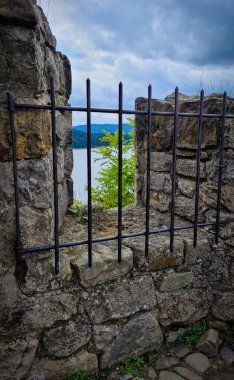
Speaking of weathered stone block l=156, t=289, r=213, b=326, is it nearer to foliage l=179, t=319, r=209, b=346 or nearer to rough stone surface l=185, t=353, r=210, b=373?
foliage l=179, t=319, r=209, b=346

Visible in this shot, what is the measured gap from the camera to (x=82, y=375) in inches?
77.8

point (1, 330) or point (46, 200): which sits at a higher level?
point (46, 200)

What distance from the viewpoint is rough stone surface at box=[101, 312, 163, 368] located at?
2.06m

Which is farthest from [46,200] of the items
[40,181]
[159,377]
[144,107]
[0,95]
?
[144,107]

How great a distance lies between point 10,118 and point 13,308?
1106mm

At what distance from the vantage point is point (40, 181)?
174 centimetres

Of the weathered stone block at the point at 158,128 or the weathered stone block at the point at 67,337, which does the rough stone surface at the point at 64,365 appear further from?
the weathered stone block at the point at 158,128

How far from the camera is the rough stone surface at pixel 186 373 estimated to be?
202 cm

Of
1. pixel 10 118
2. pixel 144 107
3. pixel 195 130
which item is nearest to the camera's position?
pixel 10 118

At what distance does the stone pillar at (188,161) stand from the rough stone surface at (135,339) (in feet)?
2.97

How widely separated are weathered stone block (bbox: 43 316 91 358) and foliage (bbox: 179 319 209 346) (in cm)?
81

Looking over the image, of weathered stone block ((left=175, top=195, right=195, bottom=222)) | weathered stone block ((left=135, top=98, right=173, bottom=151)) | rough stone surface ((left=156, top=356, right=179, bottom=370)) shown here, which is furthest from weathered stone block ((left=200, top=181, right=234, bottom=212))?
rough stone surface ((left=156, top=356, right=179, bottom=370))

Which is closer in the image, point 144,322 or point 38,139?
point 38,139

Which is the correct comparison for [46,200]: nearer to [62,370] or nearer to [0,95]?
[0,95]
